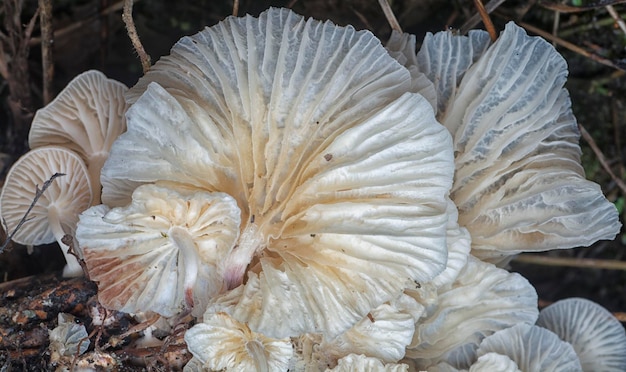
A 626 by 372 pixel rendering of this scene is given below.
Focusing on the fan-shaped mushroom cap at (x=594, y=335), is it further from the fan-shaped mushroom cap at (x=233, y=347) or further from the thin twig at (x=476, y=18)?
the fan-shaped mushroom cap at (x=233, y=347)

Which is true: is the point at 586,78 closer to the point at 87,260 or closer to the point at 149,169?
the point at 149,169

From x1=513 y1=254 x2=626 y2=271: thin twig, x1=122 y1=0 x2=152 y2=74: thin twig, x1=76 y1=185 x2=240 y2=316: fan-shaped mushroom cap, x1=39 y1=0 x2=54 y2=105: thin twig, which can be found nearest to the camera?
x1=76 y1=185 x2=240 y2=316: fan-shaped mushroom cap

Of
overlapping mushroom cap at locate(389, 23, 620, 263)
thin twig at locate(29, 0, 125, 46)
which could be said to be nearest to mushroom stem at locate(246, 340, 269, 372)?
overlapping mushroom cap at locate(389, 23, 620, 263)

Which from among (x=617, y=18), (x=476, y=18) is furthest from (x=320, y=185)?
(x=617, y=18)

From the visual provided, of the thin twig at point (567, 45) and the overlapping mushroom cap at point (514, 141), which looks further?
the thin twig at point (567, 45)

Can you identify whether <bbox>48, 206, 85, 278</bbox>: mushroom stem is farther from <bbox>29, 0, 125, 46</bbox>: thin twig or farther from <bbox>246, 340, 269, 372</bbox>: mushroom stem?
<bbox>29, 0, 125, 46</bbox>: thin twig

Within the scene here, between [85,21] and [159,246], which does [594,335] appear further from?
[85,21]

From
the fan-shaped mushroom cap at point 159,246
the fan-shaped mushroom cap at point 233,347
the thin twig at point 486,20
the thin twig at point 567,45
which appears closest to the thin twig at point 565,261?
the thin twig at point 567,45
